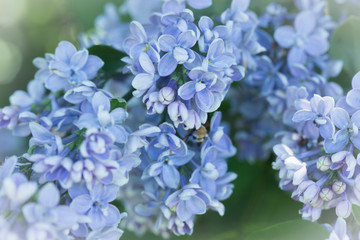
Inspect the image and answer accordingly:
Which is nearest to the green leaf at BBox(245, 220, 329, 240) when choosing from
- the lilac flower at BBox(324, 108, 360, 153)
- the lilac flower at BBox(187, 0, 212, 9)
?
the lilac flower at BBox(324, 108, 360, 153)

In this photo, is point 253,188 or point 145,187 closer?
point 145,187

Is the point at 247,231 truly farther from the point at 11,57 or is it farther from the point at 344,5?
the point at 11,57

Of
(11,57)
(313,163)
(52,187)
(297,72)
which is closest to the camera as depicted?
(52,187)

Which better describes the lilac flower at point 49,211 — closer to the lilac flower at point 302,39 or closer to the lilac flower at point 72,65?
the lilac flower at point 72,65

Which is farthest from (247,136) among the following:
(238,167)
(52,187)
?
(52,187)

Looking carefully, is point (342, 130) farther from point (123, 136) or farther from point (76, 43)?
point (76, 43)

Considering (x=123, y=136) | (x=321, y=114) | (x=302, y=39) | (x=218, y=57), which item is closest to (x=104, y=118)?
(x=123, y=136)
